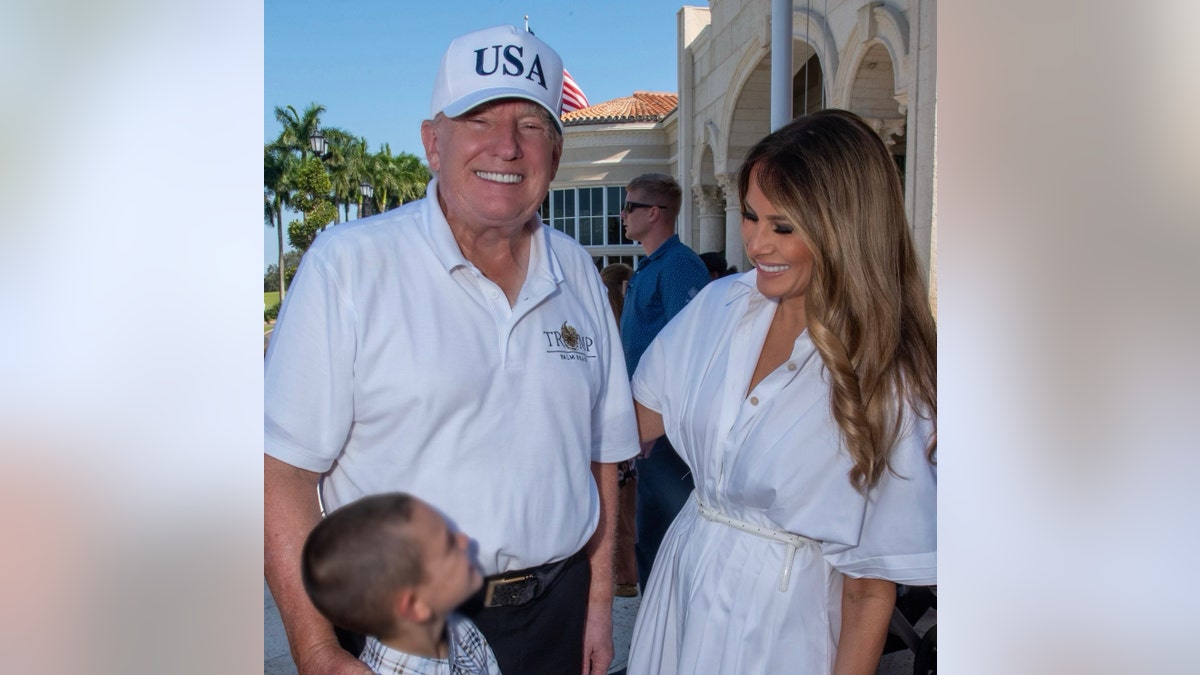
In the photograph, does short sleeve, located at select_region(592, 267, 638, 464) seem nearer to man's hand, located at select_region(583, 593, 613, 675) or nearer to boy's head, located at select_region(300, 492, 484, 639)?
man's hand, located at select_region(583, 593, 613, 675)

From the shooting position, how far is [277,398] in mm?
1082

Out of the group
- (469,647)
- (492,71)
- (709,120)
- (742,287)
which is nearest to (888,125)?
(709,120)

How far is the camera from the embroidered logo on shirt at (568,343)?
4.23 ft

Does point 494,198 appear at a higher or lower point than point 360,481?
higher

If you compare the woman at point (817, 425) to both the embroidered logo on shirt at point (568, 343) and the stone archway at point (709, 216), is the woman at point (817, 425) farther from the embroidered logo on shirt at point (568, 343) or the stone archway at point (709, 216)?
the stone archway at point (709, 216)

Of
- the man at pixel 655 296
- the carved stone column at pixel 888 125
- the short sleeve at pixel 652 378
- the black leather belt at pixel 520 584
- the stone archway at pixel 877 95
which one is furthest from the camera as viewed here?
the carved stone column at pixel 888 125

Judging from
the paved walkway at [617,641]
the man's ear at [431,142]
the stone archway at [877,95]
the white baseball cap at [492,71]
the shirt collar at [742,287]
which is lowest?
the paved walkway at [617,641]

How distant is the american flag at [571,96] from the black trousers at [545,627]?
755 mm

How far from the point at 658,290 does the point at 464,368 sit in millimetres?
1433

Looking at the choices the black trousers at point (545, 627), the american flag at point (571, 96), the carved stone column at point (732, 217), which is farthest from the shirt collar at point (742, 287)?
the carved stone column at point (732, 217)

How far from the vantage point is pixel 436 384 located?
1137mm
